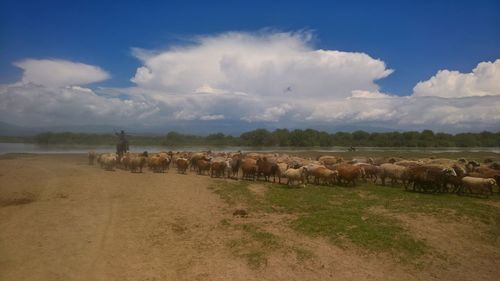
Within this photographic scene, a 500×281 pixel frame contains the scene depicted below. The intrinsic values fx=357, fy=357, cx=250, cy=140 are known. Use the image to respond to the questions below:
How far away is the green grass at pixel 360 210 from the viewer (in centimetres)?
1095

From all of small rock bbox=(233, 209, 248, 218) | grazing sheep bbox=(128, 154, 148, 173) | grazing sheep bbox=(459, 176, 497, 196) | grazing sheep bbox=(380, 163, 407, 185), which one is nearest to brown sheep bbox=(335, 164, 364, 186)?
grazing sheep bbox=(380, 163, 407, 185)

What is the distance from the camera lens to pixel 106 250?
31.6ft

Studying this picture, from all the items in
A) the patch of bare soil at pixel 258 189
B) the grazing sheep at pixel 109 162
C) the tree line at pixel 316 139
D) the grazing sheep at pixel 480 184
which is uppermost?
the tree line at pixel 316 139

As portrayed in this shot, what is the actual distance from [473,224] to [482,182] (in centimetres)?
708

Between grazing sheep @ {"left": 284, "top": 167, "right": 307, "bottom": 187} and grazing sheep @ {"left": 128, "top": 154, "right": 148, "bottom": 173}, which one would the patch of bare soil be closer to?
grazing sheep @ {"left": 284, "top": 167, "right": 307, "bottom": 187}

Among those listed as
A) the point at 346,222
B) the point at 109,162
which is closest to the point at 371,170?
the point at 346,222

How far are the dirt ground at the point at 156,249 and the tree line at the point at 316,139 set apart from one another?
252 feet

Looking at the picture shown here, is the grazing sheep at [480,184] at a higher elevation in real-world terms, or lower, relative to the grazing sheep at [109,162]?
lower

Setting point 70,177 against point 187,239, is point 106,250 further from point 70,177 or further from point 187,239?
point 70,177

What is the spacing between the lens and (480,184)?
61.9 ft

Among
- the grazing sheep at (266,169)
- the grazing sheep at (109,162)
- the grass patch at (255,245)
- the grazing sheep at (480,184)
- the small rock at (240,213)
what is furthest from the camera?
the grazing sheep at (109,162)

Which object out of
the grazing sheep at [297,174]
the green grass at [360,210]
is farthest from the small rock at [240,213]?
the grazing sheep at [297,174]

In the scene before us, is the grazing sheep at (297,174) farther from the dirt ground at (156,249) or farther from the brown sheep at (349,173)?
the dirt ground at (156,249)

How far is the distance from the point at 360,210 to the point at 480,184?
8.51 meters
